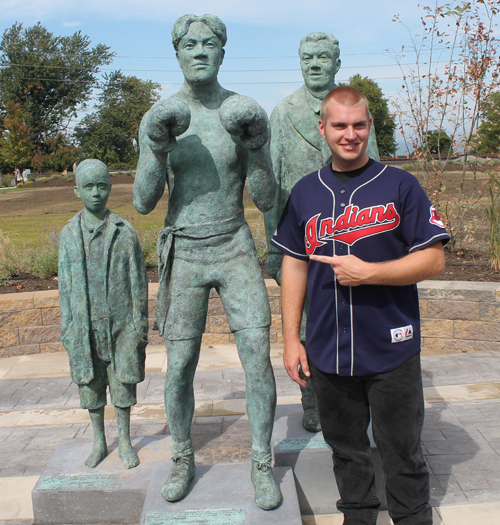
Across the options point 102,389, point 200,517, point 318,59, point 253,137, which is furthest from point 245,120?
point 200,517

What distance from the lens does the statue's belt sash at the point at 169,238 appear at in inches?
111

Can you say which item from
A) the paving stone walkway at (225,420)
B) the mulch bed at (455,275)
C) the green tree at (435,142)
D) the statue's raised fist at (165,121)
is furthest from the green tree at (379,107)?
the statue's raised fist at (165,121)

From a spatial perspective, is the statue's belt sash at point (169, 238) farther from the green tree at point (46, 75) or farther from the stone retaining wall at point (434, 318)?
the green tree at point (46, 75)

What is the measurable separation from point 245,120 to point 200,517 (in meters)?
1.84

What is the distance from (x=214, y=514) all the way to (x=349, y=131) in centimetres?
186

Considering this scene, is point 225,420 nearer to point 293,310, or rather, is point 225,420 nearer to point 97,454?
point 97,454

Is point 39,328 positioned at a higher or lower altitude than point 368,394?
lower

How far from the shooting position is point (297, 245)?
8.63 ft

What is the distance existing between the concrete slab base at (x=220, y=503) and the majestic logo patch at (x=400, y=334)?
3.27 feet

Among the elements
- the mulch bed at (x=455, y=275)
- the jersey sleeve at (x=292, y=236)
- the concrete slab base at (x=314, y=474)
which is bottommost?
the concrete slab base at (x=314, y=474)

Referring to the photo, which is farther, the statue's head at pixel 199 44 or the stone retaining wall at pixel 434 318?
the stone retaining wall at pixel 434 318

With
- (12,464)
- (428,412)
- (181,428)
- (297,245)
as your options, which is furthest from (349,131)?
(12,464)

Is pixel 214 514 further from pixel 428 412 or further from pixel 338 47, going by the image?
pixel 338 47

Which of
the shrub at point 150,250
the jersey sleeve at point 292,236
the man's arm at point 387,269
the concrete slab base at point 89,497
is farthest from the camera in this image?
the shrub at point 150,250
